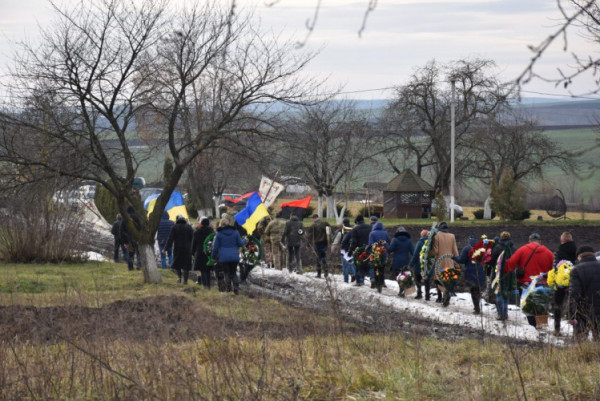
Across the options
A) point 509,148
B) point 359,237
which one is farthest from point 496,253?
point 509,148

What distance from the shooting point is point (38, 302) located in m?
15.1

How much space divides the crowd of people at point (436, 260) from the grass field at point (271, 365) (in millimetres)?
1521

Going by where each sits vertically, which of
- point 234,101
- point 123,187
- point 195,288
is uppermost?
point 234,101

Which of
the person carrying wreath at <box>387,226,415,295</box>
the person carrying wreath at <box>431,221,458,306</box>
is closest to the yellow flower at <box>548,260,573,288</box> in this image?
the person carrying wreath at <box>431,221,458,306</box>

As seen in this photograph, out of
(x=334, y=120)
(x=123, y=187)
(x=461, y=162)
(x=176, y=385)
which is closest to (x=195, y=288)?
(x=123, y=187)

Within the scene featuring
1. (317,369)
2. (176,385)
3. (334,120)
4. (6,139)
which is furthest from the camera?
(334,120)

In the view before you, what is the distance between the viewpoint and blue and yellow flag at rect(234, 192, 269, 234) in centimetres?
2494

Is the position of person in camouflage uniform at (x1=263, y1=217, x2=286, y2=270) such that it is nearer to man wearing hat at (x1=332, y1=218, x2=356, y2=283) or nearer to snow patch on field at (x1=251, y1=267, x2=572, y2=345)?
snow patch on field at (x1=251, y1=267, x2=572, y2=345)

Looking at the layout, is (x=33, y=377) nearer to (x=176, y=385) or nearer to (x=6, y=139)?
(x=176, y=385)

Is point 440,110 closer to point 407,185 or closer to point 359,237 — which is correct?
point 407,185

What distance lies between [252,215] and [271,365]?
16487mm

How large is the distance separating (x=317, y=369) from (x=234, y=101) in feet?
42.8

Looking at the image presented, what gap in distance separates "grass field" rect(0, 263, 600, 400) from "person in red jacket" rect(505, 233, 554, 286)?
4.64 m

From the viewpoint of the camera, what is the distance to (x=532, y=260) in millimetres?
15680
